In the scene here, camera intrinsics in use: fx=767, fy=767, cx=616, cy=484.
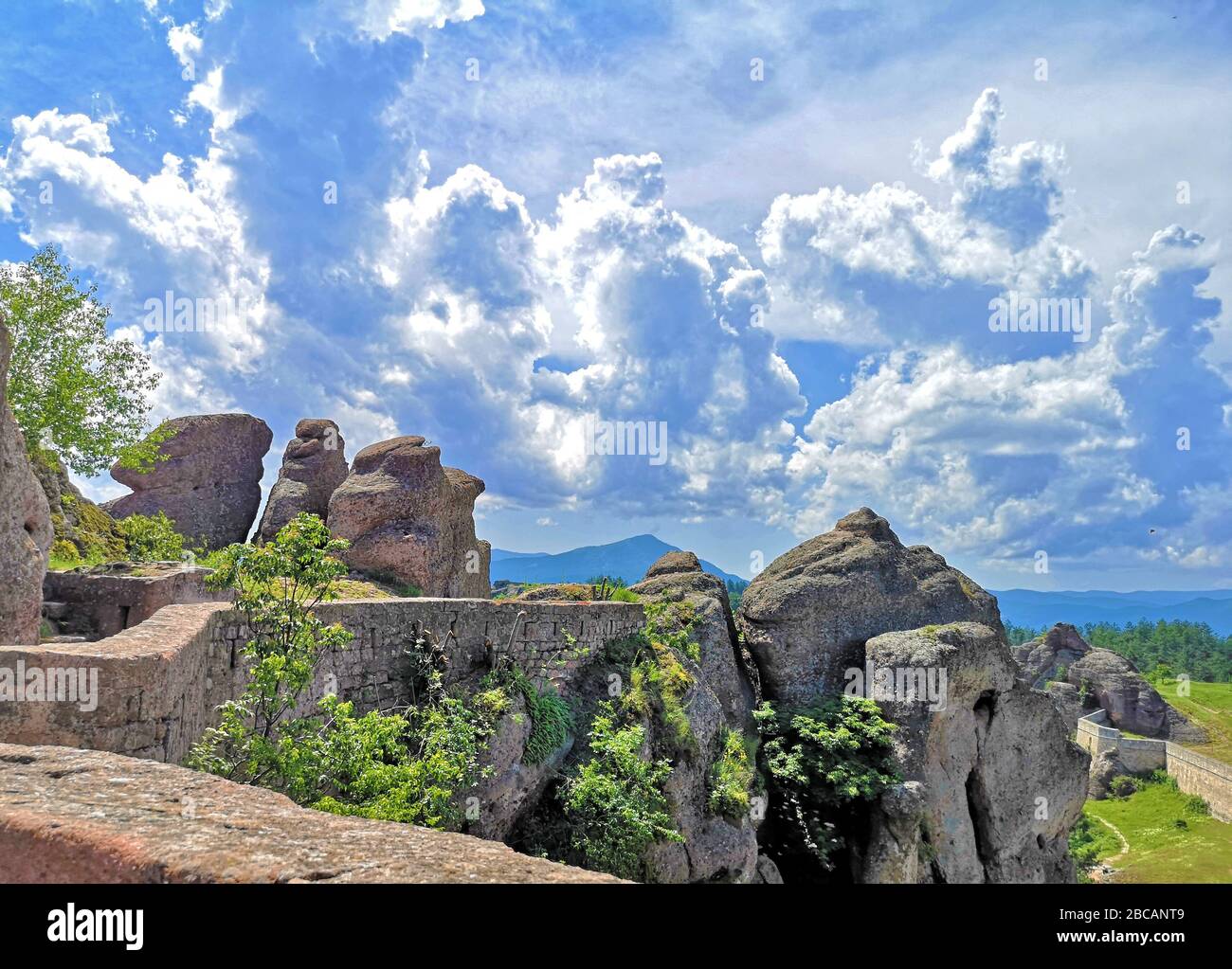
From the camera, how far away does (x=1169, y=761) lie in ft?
236

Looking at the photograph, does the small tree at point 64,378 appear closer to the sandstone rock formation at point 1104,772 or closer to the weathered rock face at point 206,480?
the weathered rock face at point 206,480

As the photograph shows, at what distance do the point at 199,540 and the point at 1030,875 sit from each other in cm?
3206

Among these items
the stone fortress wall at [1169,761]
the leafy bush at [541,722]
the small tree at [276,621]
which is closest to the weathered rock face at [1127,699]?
the stone fortress wall at [1169,761]

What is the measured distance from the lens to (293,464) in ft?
93.9

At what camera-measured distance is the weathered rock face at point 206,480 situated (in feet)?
95.4

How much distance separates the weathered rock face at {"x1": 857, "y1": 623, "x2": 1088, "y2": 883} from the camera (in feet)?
73.0

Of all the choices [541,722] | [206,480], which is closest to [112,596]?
[541,722]

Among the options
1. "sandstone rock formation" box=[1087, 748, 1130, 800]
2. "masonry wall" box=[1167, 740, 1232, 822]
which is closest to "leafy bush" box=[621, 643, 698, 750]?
"masonry wall" box=[1167, 740, 1232, 822]

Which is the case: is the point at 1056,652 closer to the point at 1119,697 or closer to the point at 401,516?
the point at 1119,697

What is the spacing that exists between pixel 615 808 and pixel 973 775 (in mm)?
15997

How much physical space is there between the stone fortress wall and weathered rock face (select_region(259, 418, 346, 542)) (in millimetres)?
62201
